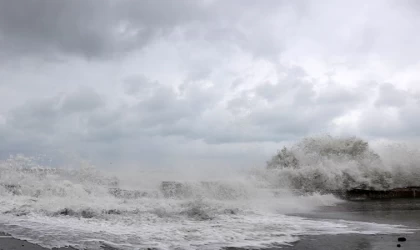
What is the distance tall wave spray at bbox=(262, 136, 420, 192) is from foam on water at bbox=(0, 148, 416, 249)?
2012mm

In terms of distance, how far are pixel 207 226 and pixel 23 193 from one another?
8106 millimetres

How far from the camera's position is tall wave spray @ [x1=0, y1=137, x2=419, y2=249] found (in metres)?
7.66

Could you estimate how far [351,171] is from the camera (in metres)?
19.3

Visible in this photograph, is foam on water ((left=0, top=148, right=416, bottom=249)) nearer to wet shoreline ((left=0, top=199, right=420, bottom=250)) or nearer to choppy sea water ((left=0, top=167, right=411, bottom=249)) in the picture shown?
choppy sea water ((left=0, top=167, right=411, bottom=249))

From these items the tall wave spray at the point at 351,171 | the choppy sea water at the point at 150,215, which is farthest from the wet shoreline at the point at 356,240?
the tall wave spray at the point at 351,171

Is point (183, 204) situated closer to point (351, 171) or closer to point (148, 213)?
point (148, 213)

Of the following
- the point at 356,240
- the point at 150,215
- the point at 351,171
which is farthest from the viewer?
the point at 351,171

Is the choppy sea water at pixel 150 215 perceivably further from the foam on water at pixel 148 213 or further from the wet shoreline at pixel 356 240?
the wet shoreline at pixel 356 240

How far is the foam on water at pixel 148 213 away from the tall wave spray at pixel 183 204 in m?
0.02

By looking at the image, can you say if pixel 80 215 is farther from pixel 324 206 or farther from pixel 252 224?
pixel 324 206

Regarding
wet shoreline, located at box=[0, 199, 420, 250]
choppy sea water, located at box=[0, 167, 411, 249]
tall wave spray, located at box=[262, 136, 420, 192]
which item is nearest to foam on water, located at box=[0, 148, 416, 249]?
choppy sea water, located at box=[0, 167, 411, 249]

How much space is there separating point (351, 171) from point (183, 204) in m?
11.5

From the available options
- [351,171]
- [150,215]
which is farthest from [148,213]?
[351,171]

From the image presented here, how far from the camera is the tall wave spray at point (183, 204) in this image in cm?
766
